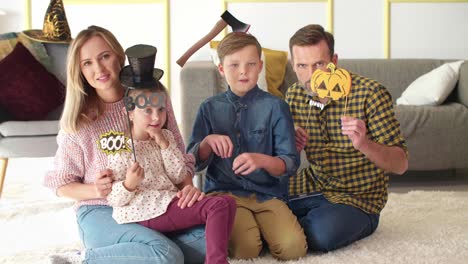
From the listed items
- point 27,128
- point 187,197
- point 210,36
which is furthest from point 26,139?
point 187,197

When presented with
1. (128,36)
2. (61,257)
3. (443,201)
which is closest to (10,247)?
(61,257)

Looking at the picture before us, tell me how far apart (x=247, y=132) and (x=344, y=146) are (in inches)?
14.6

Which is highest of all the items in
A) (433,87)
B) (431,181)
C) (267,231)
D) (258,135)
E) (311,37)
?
(311,37)

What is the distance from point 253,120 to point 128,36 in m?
2.75

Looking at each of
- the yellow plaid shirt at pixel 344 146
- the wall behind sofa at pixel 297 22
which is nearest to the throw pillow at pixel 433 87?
the wall behind sofa at pixel 297 22

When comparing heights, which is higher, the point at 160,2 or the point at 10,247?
the point at 160,2

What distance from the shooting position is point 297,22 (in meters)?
4.71

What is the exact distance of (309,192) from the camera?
2.35 m

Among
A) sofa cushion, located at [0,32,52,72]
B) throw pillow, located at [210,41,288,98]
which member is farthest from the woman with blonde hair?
throw pillow, located at [210,41,288,98]

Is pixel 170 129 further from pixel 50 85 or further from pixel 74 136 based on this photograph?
pixel 50 85

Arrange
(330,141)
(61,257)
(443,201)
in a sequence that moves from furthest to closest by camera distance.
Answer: (443,201) < (330,141) < (61,257)

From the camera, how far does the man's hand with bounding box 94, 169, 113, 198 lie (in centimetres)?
180

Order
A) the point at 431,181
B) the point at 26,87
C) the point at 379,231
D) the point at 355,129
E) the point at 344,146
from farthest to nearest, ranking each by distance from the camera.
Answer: the point at 431,181, the point at 26,87, the point at 379,231, the point at 344,146, the point at 355,129

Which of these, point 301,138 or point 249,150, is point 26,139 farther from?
point 301,138
